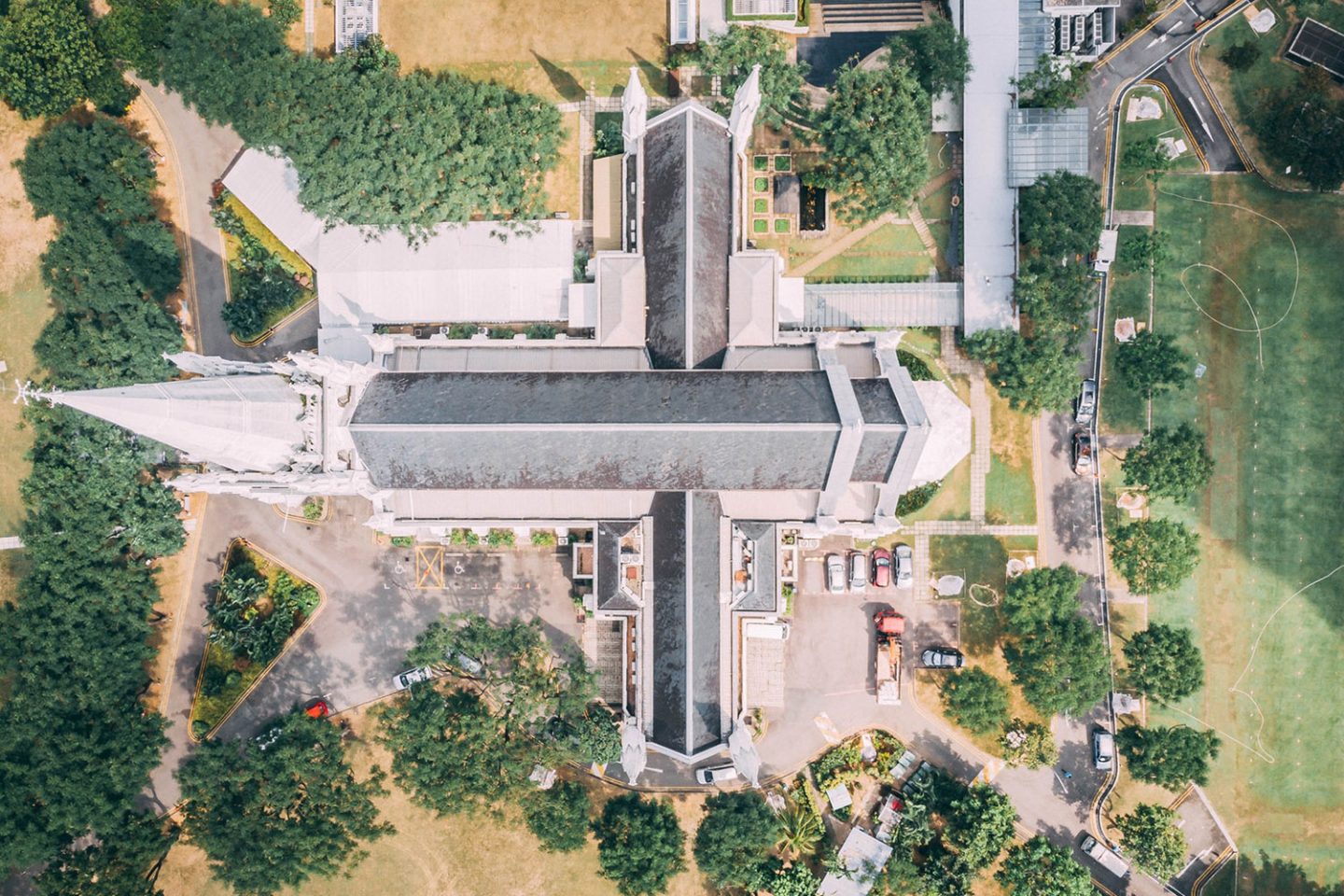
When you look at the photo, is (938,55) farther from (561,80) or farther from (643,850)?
(643,850)

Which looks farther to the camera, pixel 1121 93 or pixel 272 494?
pixel 1121 93

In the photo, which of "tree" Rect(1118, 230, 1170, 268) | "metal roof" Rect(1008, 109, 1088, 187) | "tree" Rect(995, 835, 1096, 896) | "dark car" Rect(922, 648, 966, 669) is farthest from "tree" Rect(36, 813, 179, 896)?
"tree" Rect(1118, 230, 1170, 268)

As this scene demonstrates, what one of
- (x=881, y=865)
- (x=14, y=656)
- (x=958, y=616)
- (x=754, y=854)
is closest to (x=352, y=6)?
(x=14, y=656)

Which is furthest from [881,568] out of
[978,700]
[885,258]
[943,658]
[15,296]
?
[15,296]

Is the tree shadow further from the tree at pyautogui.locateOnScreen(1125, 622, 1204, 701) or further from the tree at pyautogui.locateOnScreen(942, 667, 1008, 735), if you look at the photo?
the tree at pyautogui.locateOnScreen(1125, 622, 1204, 701)

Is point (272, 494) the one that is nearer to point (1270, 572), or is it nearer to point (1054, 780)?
point (1054, 780)

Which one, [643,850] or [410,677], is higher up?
[410,677]
